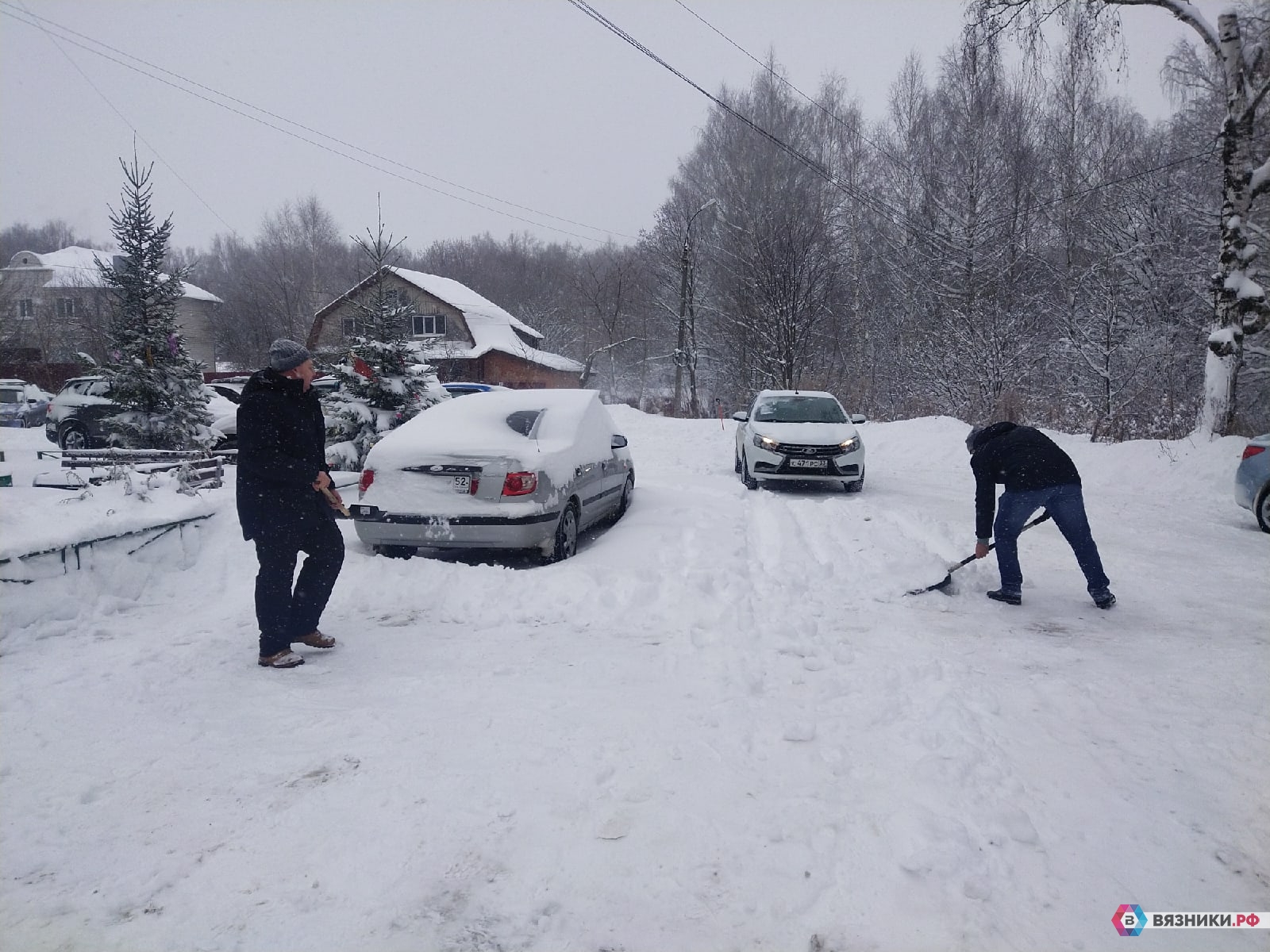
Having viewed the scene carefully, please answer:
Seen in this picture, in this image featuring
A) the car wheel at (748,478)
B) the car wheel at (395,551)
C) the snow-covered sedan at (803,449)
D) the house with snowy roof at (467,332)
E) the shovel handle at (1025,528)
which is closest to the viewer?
the shovel handle at (1025,528)

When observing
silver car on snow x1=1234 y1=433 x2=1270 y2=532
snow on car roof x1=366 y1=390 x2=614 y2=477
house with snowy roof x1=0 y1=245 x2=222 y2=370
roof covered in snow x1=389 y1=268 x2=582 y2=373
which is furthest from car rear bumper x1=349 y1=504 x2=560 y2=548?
roof covered in snow x1=389 y1=268 x2=582 y2=373

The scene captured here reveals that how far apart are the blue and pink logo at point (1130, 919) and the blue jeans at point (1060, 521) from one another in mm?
3520

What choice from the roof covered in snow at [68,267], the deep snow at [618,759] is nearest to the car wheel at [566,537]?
the deep snow at [618,759]

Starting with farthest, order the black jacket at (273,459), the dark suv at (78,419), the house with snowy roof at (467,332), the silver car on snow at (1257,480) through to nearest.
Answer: the house with snowy roof at (467,332) → the dark suv at (78,419) → the silver car on snow at (1257,480) → the black jacket at (273,459)

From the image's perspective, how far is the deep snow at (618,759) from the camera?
7.43 ft

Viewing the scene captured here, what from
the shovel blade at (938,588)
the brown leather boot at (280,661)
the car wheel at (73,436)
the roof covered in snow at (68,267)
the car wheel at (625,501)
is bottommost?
the brown leather boot at (280,661)

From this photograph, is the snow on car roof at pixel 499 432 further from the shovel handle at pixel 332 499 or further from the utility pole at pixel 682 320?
the utility pole at pixel 682 320

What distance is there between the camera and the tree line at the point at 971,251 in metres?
18.8

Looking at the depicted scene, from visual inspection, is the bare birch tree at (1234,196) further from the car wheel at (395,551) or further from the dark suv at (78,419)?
the dark suv at (78,419)

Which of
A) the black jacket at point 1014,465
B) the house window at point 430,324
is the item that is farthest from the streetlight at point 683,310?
the black jacket at point 1014,465

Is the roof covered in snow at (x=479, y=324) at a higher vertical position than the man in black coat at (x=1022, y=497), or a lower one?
higher

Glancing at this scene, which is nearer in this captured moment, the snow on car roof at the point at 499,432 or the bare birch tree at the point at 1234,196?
the snow on car roof at the point at 499,432

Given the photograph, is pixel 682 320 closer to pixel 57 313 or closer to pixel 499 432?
pixel 499 432

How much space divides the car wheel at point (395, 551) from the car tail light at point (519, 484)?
110cm
